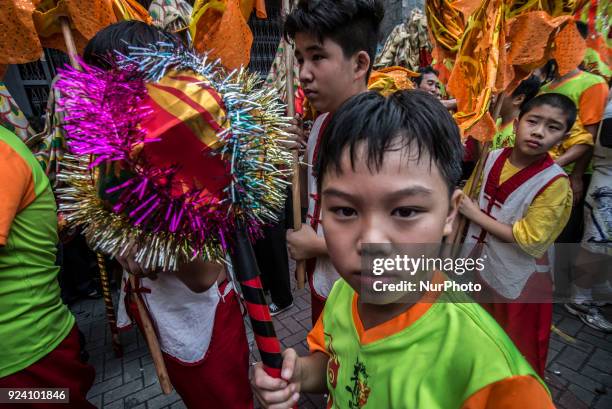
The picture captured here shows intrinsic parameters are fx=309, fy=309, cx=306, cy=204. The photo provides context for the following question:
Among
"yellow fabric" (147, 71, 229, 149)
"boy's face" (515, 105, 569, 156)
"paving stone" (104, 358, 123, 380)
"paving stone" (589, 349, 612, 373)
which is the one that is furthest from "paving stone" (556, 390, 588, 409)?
"paving stone" (104, 358, 123, 380)

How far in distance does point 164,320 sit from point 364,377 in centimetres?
106

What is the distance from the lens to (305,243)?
1679mm

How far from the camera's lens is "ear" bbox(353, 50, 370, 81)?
5.65ft

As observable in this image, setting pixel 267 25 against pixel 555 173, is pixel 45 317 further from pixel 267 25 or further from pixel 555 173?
pixel 267 25

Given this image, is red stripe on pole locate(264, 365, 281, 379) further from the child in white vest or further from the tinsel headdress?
the child in white vest

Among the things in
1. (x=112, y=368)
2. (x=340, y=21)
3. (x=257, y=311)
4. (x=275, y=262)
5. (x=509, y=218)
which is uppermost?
(x=340, y=21)

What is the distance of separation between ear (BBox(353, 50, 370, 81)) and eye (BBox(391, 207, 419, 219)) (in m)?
1.18

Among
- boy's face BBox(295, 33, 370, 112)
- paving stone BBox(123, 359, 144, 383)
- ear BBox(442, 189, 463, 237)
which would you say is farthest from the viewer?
paving stone BBox(123, 359, 144, 383)

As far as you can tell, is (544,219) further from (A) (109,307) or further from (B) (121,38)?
(A) (109,307)

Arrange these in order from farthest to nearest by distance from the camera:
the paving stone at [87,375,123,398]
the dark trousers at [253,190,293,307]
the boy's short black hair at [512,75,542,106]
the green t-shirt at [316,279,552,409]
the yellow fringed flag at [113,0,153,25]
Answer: the dark trousers at [253,190,293,307], the boy's short black hair at [512,75,542,106], the paving stone at [87,375,123,398], the yellow fringed flag at [113,0,153,25], the green t-shirt at [316,279,552,409]

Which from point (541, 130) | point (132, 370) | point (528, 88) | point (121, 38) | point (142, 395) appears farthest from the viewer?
point (528, 88)

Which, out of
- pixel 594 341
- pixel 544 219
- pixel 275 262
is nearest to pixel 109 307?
pixel 275 262

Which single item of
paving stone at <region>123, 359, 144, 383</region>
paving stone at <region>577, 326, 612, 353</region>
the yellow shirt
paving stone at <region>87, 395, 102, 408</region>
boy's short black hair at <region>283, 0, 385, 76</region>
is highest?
boy's short black hair at <region>283, 0, 385, 76</region>

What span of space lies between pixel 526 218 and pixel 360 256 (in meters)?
1.79
